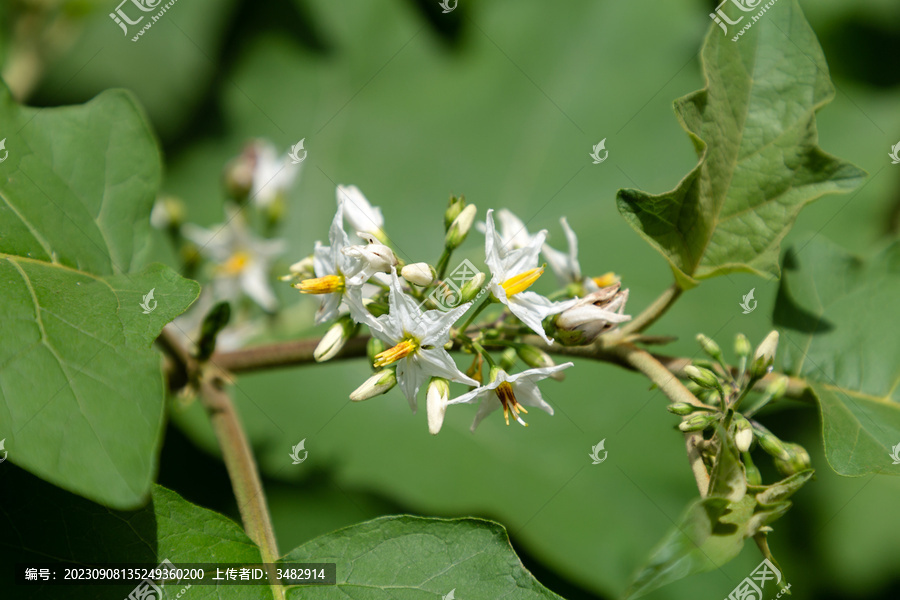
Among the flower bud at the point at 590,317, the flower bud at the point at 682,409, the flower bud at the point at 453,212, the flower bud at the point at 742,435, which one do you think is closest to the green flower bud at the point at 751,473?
the flower bud at the point at 742,435

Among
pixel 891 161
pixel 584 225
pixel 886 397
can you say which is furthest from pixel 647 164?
pixel 886 397

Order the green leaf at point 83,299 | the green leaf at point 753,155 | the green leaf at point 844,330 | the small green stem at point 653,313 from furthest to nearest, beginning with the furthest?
the green leaf at point 844,330
the small green stem at point 653,313
the green leaf at point 753,155
the green leaf at point 83,299

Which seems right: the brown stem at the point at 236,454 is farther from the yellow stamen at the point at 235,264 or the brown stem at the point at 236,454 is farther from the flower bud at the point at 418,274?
the yellow stamen at the point at 235,264

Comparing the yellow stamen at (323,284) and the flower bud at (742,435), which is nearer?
the flower bud at (742,435)

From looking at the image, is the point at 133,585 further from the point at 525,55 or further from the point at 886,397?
the point at 525,55

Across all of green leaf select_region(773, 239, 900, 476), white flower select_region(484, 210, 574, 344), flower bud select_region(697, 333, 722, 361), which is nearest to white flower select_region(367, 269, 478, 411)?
white flower select_region(484, 210, 574, 344)

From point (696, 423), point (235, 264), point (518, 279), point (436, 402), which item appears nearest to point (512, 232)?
point (518, 279)

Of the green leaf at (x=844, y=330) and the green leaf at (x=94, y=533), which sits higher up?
the green leaf at (x=844, y=330)

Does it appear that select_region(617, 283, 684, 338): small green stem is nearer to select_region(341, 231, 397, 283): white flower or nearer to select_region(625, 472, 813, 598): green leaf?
select_region(625, 472, 813, 598): green leaf
